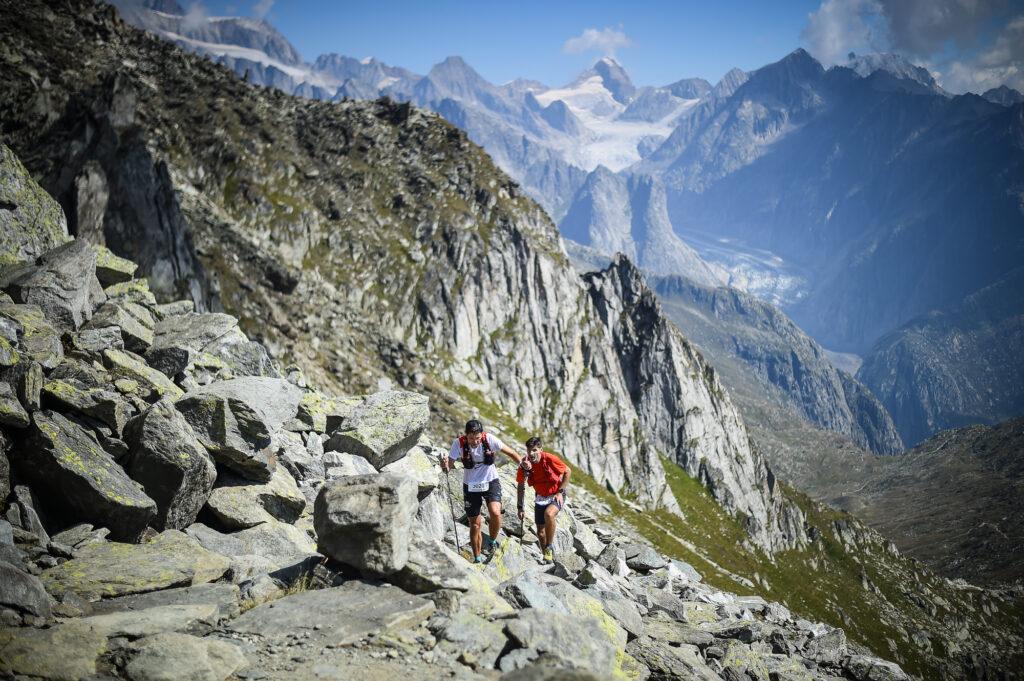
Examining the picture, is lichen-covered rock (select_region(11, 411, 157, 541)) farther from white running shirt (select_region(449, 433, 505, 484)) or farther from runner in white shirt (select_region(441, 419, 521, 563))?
runner in white shirt (select_region(441, 419, 521, 563))

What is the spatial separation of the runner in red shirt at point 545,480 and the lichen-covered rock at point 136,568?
352 inches

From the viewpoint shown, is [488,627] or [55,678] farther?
[488,627]

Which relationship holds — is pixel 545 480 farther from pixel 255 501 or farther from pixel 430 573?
pixel 255 501

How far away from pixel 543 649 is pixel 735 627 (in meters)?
11.7

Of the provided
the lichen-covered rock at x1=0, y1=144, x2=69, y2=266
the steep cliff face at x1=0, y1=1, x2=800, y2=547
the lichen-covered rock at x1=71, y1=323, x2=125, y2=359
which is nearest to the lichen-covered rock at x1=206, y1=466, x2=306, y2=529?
the lichen-covered rock at x1=71, y1=323, x2=125, y2=359

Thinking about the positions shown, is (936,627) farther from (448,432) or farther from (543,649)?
(543,649)

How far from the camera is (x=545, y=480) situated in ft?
59.0

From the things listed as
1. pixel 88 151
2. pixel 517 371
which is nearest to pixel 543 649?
pixel 88 151

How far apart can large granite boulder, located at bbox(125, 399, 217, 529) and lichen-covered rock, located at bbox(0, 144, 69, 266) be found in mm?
12846

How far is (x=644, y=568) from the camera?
23.1 metres

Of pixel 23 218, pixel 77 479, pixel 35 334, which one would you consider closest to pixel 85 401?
pixel 77 479

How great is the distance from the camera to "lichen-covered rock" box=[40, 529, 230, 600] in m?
10.4

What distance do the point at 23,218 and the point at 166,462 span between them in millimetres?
17499

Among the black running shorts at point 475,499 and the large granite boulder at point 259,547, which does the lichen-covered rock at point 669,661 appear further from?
the large granite boulder at point 259,547
